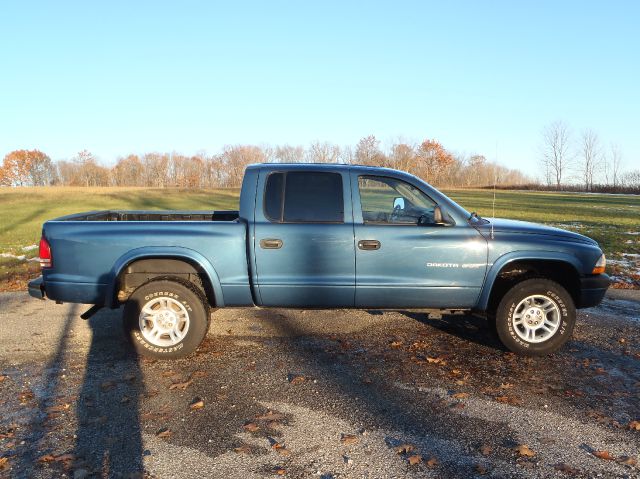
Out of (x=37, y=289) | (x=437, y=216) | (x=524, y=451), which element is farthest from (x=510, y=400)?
(x=37, y=289)

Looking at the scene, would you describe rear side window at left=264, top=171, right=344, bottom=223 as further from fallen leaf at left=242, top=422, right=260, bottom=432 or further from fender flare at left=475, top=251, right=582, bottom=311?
fallen leaf at left=242, top=422, right=260, bottom=432

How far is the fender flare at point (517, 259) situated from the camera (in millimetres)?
4848

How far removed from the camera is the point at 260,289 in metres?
4.90

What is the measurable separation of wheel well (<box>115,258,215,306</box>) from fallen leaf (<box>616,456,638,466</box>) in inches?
141

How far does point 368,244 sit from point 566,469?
2.45 meters

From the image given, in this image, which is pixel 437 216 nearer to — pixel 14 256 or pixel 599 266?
pixel 599 266

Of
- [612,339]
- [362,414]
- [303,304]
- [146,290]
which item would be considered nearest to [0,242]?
[146,290]

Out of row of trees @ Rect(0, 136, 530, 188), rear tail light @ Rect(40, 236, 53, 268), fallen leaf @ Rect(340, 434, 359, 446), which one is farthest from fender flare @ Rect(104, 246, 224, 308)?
row of trees @ Rect(0, 136, 530, 188)

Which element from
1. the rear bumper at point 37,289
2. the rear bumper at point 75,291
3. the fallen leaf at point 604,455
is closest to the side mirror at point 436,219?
the fallen leaf at point 604,455

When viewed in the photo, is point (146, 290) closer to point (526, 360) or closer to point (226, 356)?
point (226, 356)

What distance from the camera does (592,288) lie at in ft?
16.3

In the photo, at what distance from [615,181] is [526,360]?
76223mm

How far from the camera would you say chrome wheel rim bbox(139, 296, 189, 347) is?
16.0ft

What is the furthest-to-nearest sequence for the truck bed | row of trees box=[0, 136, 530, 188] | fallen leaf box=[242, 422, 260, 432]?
row of trees box=[0, 136, 530, 188]
the truck bed
fallen leaf box=[242, 422, 260, 432]
